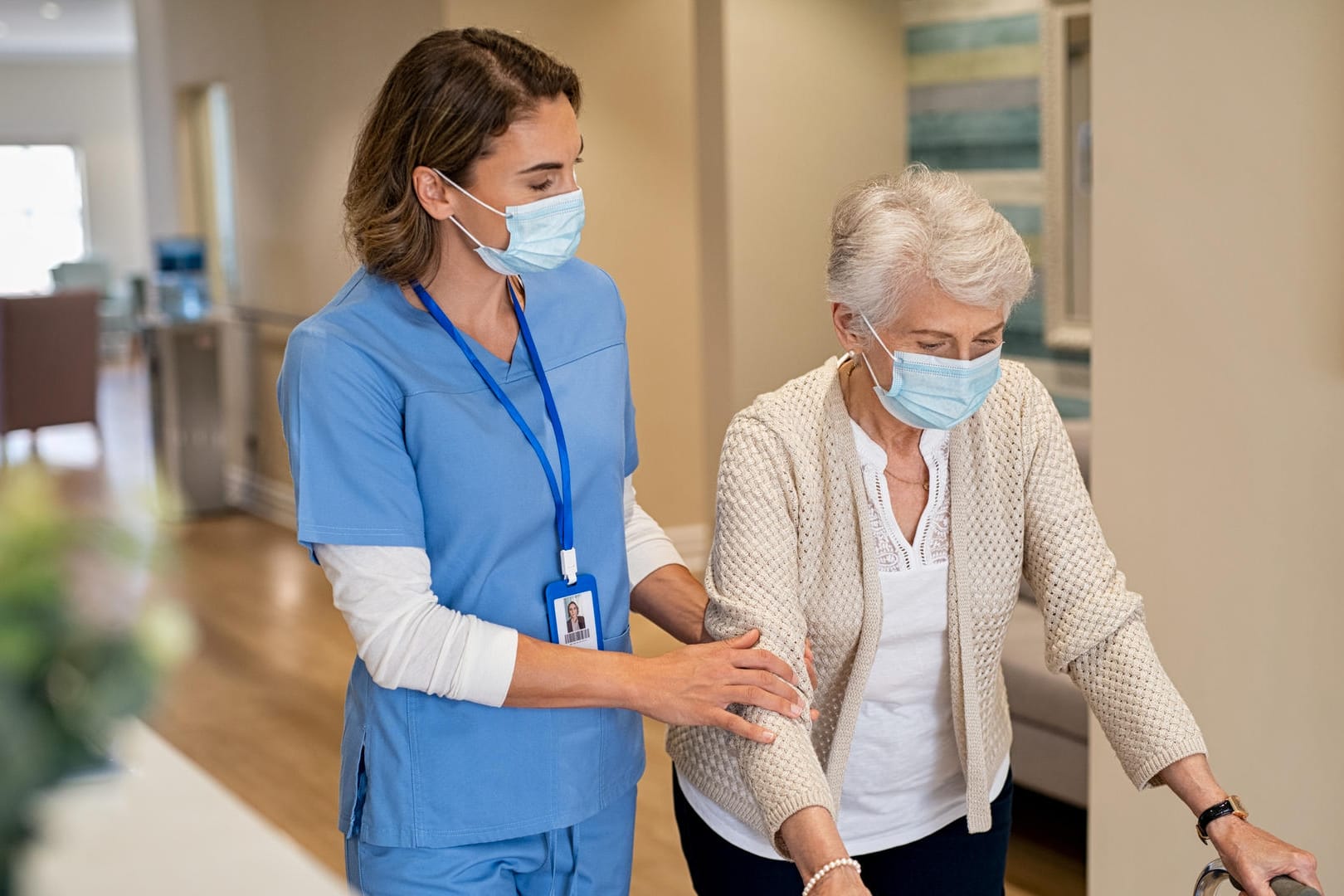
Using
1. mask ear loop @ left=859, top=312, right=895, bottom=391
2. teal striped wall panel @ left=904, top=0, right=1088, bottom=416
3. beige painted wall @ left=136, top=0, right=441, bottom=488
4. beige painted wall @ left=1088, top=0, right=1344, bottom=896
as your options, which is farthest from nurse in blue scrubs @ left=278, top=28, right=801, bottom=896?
beige painted wall @ left=136, top=0, right=441, bottom=488

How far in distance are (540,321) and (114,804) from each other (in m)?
0.83

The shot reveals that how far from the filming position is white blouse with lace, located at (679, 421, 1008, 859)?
1.69 m

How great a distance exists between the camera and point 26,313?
31.0ft

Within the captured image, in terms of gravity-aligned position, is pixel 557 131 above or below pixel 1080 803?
above

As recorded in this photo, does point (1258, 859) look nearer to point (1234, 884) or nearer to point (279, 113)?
point (1234, 884)

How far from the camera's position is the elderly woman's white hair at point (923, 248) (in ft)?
5.09

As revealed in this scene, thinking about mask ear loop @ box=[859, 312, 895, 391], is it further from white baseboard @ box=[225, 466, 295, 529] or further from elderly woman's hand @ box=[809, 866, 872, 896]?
white baseboard @ box=[225, 466, 295, 529]

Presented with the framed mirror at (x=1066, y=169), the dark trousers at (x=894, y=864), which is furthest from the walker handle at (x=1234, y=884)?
the framed mirror at (x=1066, y=169)

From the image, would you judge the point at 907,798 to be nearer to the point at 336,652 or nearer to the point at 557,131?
the point at 557,131

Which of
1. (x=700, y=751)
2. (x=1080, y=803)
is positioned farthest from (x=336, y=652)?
(x=700, y=751)

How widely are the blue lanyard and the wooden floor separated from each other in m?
0.76

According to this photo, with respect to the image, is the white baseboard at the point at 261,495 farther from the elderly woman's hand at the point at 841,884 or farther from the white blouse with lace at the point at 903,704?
the elderly woman's hand at the point at 841,884

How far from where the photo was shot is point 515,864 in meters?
1.63

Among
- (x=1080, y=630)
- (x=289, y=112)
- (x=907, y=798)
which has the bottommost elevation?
(x=907, y=798)
